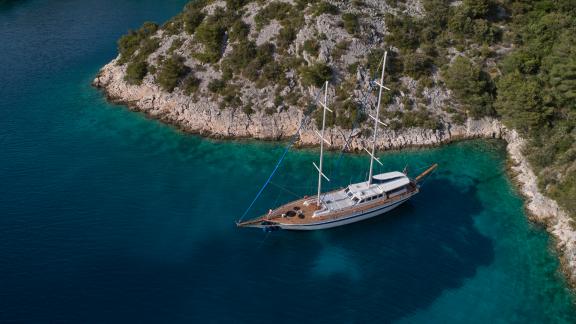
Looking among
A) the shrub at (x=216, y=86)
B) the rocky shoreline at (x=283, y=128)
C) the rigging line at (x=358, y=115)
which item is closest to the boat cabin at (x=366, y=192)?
the rigging line at (x=358, y=115)

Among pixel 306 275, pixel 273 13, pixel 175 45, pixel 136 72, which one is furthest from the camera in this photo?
pixel 175 45

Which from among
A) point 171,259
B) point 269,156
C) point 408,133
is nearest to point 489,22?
point 408,133

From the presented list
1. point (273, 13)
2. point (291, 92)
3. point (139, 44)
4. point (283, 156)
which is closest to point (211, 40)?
point (273, 13)

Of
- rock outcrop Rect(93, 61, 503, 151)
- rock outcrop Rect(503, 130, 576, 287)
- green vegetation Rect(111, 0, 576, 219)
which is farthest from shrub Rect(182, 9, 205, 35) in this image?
rock outcrop Rect(503, 130, 576, 287)

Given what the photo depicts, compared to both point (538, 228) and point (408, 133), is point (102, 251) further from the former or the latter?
point (538, 228)

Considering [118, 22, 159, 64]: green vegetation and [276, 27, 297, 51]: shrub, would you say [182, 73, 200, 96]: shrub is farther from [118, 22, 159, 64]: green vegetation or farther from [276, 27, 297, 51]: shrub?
[276, 27, 297, 51]: shrub

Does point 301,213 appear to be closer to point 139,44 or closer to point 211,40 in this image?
point 211,40
